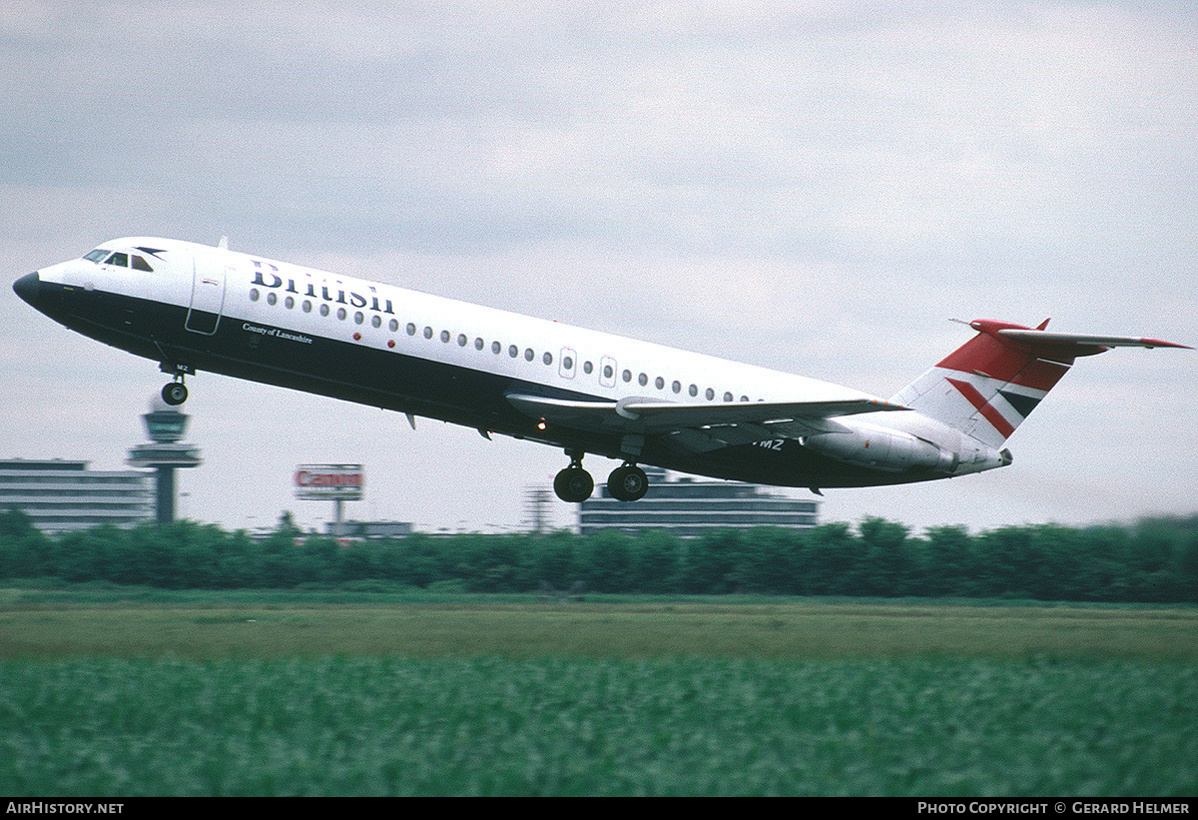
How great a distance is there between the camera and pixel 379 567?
59500 mm

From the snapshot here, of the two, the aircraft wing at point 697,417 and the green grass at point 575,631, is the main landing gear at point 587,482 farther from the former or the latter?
the green grass at point 575,631

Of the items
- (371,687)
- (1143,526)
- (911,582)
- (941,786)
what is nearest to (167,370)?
(371,687)

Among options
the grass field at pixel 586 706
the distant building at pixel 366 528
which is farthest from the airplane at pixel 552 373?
the distant building at pixel 366 528

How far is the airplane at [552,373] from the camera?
30.5 metres

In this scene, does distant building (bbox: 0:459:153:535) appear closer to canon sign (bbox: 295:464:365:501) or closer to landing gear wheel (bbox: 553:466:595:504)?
canon sign (bbox: 295:464:365:501)

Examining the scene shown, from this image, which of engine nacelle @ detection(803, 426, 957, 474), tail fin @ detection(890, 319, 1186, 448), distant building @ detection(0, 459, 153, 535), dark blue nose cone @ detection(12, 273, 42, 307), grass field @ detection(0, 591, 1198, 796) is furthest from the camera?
distant building @ detection(0, 459, 153, 535)

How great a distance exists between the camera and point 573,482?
3634 centimetres

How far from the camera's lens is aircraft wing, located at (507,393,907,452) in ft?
107

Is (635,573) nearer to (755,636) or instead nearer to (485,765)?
(755,636)

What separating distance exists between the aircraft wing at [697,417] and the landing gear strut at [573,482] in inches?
90.8

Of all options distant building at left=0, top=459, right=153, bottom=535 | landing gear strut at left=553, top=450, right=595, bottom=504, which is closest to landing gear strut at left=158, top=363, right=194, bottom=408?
landing gear strut at left=553, top=450, right=595, bottom=504

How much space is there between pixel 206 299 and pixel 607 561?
97.0ft

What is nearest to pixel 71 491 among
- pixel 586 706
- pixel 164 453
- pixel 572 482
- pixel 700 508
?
pixel 164 453

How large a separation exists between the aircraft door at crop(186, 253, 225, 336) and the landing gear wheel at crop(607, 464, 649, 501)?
427 inches
